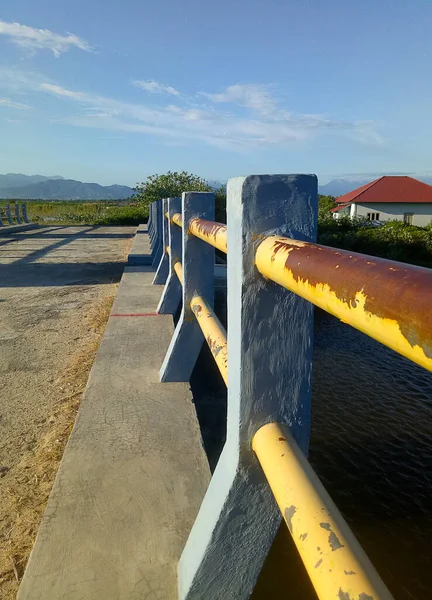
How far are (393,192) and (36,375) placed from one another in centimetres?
4133

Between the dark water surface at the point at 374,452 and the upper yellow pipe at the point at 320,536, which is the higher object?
the upper yellow pipe at the point at 320,536

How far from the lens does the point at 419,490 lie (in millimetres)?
3904

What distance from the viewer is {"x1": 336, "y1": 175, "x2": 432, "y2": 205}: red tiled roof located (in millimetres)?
39125

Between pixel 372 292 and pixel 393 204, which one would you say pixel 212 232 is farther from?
pixel 393 204

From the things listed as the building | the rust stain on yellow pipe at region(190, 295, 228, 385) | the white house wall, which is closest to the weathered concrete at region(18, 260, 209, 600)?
the rust stain on yellow pipe at region(190, 295, 228, 385)

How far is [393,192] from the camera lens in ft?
131

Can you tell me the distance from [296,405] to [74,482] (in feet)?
3.64

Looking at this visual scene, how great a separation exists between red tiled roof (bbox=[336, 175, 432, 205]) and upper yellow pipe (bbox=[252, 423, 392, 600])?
132ft

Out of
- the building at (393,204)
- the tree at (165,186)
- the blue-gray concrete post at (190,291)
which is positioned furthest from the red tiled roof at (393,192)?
the blue-gray concrete post at (190,291)

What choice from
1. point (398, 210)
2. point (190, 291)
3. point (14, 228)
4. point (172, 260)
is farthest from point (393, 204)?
point (190, 291)

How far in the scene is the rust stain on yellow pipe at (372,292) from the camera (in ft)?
1.61

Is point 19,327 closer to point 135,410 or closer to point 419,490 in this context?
point 135,410

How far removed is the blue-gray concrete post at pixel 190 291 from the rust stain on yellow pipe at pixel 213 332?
99 mm

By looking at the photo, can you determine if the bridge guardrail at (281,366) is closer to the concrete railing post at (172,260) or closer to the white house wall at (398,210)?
the concrete railing post at (172,260)
